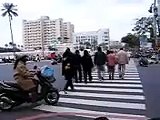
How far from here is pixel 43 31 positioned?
550 ft

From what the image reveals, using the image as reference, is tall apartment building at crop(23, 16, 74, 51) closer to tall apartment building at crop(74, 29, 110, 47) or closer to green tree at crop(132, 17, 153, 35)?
tall apartment building at crop(74, 29, 110, 47)

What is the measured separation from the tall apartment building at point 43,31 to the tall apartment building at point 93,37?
13161 mm

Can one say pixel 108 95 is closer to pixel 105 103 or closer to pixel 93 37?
pixel 105 103

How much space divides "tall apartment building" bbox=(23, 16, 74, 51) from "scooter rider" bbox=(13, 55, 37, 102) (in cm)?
15016

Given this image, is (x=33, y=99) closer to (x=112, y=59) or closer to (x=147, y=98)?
(x=147, y=98)

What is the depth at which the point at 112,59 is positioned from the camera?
828 inches

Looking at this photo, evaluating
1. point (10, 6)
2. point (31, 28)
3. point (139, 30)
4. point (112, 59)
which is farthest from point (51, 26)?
point (112, 59)

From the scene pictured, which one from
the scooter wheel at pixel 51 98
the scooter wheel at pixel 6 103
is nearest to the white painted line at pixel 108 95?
the scooter wheel at pixel 51 98

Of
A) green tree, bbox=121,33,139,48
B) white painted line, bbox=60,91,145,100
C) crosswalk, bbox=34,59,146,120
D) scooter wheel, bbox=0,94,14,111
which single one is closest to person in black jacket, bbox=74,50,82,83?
crosswalk, bbox=34,59,146,120

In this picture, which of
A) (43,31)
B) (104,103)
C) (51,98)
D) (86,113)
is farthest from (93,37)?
(86,113)

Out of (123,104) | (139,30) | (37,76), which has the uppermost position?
(139,30)

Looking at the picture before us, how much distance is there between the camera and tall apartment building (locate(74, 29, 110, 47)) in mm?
140625

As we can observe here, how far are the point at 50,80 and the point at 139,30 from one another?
247 ft

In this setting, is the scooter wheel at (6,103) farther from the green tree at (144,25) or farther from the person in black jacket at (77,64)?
the green tree at (144,25)
